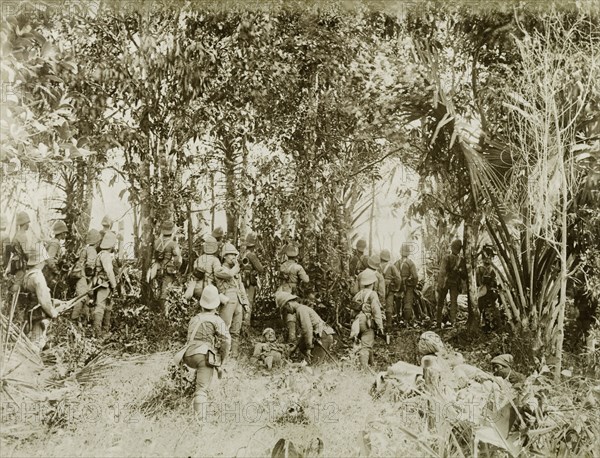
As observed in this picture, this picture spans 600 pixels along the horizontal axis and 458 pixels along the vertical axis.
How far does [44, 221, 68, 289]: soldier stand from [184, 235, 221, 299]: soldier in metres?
0.80

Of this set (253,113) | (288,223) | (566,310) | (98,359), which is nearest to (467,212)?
(566,310)

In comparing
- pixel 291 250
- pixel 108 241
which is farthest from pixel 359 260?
pixel 108 241

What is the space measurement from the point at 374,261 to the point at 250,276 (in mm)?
813

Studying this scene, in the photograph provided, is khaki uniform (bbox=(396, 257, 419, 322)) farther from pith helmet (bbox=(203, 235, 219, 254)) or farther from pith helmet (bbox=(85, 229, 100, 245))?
pith helmet (bbox=(85, 229, 100, 245))

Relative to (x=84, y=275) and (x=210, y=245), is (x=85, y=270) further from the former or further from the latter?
(x=210, y=245)

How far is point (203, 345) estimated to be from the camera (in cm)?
404

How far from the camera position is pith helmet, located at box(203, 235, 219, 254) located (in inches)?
167

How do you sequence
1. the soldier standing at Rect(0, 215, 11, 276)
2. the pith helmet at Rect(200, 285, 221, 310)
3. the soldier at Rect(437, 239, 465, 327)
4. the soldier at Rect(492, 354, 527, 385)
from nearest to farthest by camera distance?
the soldier standing at Rect(0, 215, 11, 276) < the pith helmet at Rect(200, 285, 221, 310) < the soldier at Rect(492, 354, 527, 385) < the soldier at Rect(437, 239, 465, 327)

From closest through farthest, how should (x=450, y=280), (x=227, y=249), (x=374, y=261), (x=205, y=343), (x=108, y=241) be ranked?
(x=205, y=343) < (x=108, y=241) < (x=227, y=249) < (x=374, y=261) < (x=450, y=280)

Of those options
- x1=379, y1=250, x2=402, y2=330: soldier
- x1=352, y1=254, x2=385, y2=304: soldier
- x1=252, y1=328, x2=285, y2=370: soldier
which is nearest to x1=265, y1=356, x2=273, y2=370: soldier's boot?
x1=252, y1=328, x2=285, y2=370: soldier

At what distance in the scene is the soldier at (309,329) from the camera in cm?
425

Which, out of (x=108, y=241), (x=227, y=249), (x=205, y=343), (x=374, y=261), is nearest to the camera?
(x=205, y=343)

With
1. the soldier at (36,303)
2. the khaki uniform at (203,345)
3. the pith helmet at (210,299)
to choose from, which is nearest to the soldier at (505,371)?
the khaki uniform at (203,345)

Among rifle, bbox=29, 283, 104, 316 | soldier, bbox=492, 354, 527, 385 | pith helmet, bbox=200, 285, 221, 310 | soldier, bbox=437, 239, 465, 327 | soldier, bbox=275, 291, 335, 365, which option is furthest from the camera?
soldier, bbox=437, 239, 465, 327
